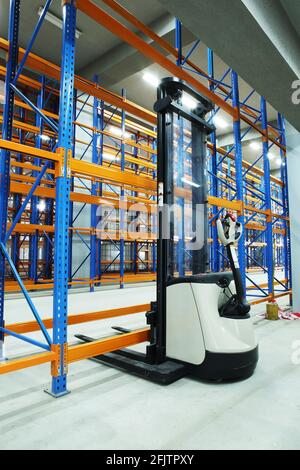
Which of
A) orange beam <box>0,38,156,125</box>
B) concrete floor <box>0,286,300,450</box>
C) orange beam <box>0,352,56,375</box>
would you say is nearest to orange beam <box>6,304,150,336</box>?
concrete floor <box>0,286,300,450</box>

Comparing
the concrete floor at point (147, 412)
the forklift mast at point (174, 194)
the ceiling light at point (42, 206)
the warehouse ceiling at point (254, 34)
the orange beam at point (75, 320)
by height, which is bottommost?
the concrete floor at point (147, 412)

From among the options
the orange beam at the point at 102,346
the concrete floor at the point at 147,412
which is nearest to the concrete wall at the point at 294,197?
the concrete floor at the point at 147,412

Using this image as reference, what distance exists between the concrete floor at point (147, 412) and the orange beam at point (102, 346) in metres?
0.32

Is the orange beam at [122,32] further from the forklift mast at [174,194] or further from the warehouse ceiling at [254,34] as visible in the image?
the warehouse ceiling at [254,34]

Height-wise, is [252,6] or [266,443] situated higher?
[252,6]

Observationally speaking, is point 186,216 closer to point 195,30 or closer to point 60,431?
point 195,30

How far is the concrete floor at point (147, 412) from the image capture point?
78.0 inches

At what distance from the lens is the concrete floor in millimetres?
1981

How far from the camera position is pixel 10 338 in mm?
Result: 4410

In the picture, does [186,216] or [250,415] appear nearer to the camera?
[250,415]
